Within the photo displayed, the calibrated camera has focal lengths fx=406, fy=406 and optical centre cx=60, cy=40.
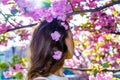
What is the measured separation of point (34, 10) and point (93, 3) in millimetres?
757

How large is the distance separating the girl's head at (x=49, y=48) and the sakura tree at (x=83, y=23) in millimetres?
81

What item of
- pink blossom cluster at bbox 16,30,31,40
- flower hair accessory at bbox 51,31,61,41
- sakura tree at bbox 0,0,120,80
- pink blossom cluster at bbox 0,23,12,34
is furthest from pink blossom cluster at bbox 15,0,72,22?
pink blossom cluster at bbox 16,30,31,40

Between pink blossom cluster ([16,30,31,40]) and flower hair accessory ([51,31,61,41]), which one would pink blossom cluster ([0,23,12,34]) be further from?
flower hair accessory ([51,31,61,41])

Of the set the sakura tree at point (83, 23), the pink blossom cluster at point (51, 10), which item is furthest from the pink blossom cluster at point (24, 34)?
the pink blossom cluster at point (51, 10)

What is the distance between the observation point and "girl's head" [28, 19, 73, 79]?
209 cm

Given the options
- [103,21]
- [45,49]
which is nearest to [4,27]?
[103,21]

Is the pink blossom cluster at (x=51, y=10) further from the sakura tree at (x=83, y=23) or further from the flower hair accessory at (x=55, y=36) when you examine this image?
the flower hair accessory at (x=55, y=36)

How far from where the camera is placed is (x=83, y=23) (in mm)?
3396

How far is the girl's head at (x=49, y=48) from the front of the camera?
2.09 metres

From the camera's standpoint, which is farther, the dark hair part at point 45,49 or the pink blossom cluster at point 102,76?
the pink blossom cluster at point 102,76

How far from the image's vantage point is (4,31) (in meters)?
3.16

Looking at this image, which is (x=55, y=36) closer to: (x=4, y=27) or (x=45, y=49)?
(x=45, y=49)

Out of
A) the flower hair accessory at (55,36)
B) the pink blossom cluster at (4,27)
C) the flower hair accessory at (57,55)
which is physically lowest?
the pink blossom cluster at (4,27)

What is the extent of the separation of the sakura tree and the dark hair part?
0.08 metres
